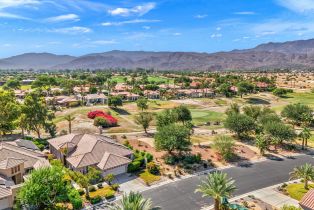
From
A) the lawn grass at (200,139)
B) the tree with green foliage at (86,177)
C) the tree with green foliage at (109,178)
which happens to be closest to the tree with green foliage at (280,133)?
A: the lawn grass at (200,139)

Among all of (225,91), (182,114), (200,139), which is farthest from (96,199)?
(225,91)

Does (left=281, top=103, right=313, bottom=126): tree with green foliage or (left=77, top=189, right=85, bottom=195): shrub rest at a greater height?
(left=281, top=103, right=313, bottom=126): tree with green foliage

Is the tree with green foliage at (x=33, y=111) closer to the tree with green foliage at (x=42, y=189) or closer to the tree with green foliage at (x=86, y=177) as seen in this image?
the tree with green foliage at (x=86, y=177)

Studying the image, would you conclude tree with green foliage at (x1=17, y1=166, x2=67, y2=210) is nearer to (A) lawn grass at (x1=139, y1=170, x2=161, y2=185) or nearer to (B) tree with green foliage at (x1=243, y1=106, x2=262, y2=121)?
(A) lawn grass at (x1=139, y1=170, x2=161, y2=185)

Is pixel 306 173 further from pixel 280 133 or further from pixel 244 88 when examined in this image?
pixel 244 88

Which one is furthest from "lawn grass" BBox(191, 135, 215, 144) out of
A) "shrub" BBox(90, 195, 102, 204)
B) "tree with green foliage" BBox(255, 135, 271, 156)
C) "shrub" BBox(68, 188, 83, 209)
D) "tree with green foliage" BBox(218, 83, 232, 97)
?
"tree with green foliage" BBox(218, 83, 232, 97)

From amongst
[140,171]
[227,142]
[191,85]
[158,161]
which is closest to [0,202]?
[140,171]

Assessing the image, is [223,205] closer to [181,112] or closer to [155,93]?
[181,112]
